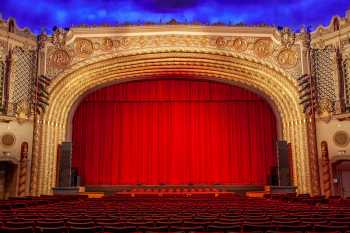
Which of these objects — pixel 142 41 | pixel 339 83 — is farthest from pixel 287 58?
pixel 142 41

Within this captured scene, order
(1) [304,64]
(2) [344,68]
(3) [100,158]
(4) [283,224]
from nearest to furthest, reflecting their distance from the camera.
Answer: (4) [283,224] → (2) [344,68] → (1) [304,64] → (3) [100,158]

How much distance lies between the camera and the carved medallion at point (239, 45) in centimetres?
1809

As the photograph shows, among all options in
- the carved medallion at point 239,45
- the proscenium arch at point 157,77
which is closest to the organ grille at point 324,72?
the carved medallion at point 239,45

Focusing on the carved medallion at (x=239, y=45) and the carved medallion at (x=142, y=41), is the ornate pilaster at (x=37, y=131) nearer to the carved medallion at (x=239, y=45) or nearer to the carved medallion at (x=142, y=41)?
the carved medallion at (x=142, y=41)

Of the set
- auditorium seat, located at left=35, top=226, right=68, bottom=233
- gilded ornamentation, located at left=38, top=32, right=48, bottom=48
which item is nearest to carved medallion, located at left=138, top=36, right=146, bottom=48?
gilded ornamentation, located at left=38, top=32, right=48, bottom=48

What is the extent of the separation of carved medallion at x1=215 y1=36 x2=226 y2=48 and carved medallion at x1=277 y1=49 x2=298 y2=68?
270cm

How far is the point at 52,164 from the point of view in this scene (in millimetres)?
17953

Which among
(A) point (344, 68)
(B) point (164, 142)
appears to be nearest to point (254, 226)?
(A) point (344, 68)

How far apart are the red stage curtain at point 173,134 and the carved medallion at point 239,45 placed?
3.58 meters

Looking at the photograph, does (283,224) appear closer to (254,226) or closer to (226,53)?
(254,226)

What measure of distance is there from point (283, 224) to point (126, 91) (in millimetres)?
17060

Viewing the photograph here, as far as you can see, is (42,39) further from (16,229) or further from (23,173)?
(16,229)

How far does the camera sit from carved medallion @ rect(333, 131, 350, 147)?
15977mm

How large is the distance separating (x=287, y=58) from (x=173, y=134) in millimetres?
7614
